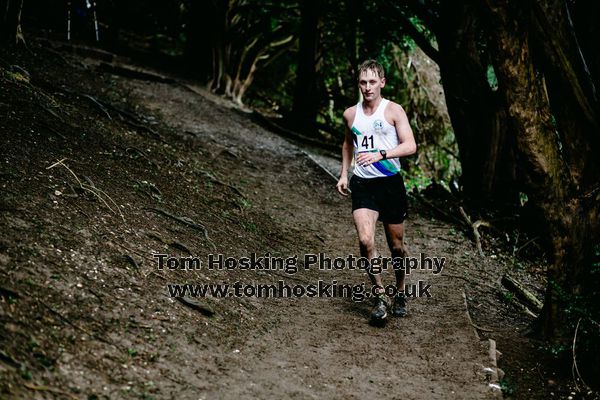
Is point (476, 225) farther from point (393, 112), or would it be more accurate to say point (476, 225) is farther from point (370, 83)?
point (370, 83)

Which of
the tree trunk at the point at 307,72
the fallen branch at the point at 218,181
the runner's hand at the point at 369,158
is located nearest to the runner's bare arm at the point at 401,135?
the runner's hand at the point at 369,158

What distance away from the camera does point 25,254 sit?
4.39 m

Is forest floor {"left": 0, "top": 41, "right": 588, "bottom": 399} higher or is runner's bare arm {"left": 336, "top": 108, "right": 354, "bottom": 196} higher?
runner's bare arm {"left": 336, "top": 108, "right": 354, "bottom": 196}

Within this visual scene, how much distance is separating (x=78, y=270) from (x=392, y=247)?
2.96 meters

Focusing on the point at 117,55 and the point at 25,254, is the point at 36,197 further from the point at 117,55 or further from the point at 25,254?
the point at 117,55

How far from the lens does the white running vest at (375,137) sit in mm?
5551

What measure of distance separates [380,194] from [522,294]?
289cm

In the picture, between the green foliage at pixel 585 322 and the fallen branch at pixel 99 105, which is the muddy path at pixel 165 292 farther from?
the green foliage at pixel 585 322

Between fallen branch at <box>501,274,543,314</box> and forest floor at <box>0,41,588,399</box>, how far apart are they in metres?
0.16

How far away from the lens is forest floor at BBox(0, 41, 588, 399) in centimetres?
391

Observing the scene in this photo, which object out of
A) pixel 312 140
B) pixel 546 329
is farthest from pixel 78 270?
pixel 312 140

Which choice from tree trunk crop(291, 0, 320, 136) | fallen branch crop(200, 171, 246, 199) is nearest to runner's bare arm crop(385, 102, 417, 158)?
fallen branch crop(200, 171, 246, 199)

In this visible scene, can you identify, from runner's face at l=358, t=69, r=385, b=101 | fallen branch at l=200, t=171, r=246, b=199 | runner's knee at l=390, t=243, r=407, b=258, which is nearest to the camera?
runner's face at l=358, t=69, r=385, b=101

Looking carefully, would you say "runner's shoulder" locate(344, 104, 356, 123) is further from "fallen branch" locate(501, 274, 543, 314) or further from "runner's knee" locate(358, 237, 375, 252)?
"fallen branch" locate(501, 274, 543, 314)
